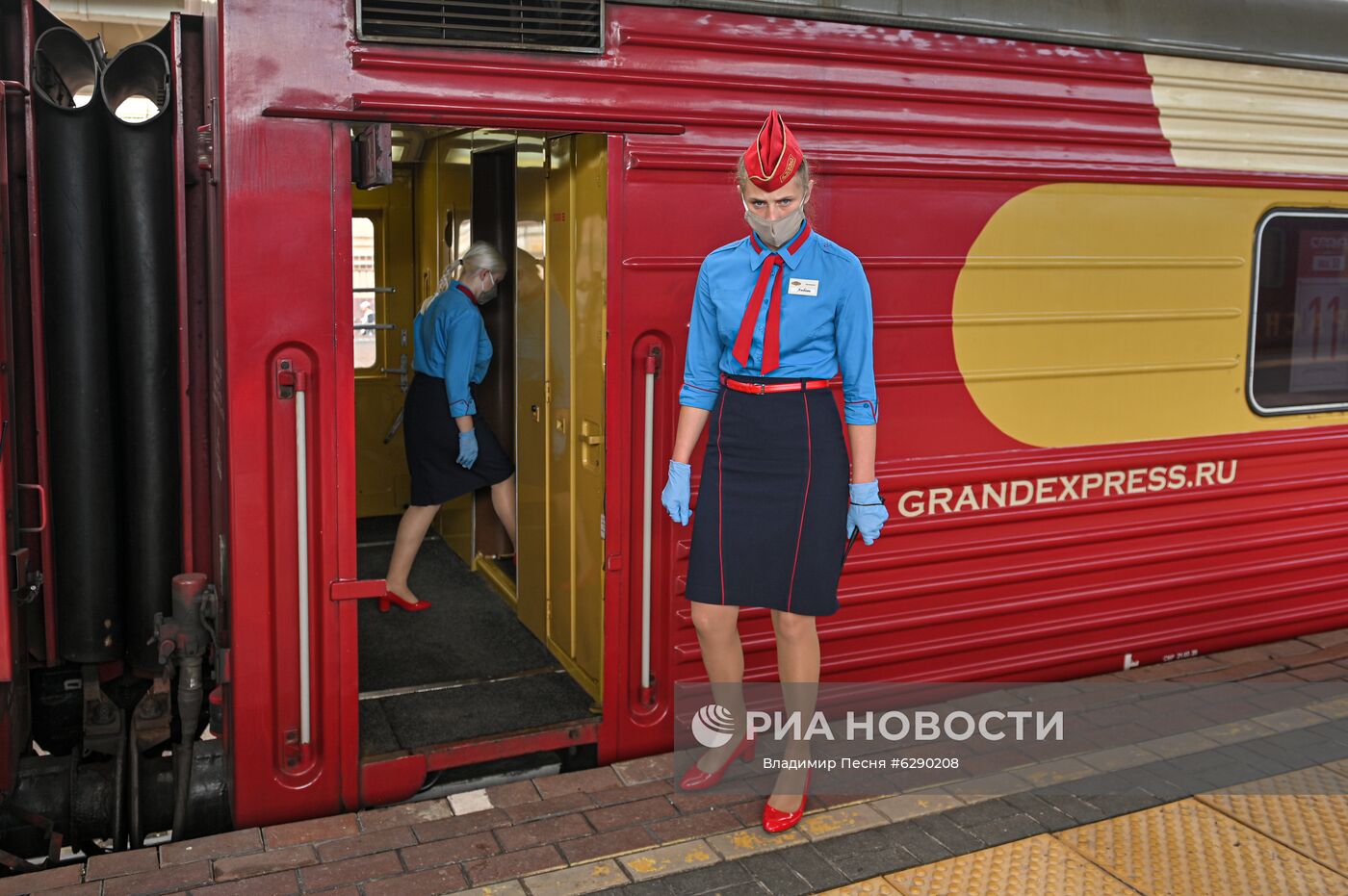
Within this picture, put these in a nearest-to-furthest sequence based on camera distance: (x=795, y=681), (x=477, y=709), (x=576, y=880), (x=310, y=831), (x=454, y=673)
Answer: (x=576, y=880) → (x=310, y=831) → (x=795, y=681) → (x=477, y=709) → (x=454, y=673)

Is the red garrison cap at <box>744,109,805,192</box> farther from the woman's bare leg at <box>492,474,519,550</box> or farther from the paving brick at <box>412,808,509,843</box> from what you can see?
the woman's bare leg at <box>492,474,519,550</box>

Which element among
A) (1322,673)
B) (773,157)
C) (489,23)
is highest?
(489,23)

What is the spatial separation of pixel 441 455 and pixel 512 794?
1.86 m

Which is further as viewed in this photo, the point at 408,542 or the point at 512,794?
the point at 408,542

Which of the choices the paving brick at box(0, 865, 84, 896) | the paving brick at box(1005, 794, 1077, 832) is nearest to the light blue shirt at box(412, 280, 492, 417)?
the paving brick at box(0, 865, 84, 896)

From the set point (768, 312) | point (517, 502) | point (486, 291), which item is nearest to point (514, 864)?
point (768, 312)

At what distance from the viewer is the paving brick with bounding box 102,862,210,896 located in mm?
3211

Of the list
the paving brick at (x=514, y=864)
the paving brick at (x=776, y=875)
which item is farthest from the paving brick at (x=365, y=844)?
the paving brick at (x=776, y=875)

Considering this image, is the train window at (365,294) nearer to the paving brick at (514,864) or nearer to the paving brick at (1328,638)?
the paving brick at (514,864)

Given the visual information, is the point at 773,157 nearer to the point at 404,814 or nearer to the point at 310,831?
the point at 404,814

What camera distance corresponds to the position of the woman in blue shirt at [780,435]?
11.3 feet

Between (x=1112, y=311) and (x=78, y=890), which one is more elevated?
(x=1112, y=311)

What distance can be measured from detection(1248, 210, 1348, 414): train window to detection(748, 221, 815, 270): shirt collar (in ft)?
8.13

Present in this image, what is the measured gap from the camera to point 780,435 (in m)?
3.51
